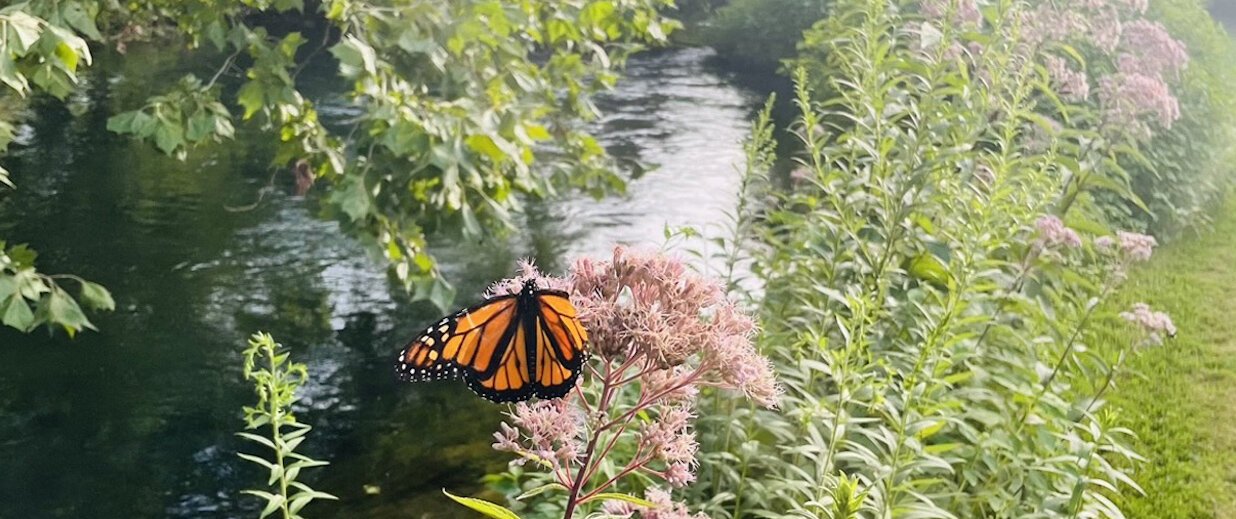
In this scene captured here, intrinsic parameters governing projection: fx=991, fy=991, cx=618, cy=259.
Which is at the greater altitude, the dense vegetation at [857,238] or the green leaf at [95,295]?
A: the dense vegetation at [857,238]

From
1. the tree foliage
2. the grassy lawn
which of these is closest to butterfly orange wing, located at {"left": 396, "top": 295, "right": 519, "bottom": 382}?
the tree foliage

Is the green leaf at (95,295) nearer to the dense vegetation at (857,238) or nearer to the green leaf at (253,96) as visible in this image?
the dense vegetation at (857,238)

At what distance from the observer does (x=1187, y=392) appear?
484cm

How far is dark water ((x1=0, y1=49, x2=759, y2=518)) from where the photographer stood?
14.4ft

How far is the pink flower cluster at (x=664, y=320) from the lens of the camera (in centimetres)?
138

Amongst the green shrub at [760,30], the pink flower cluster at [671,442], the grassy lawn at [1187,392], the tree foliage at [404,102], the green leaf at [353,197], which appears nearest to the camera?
the pink flower cluster at [671,442]

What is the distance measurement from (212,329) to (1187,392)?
525cm

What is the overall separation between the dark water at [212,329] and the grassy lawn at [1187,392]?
7.42ft

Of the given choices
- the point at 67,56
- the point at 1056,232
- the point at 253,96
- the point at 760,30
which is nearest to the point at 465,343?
the point at 67,56

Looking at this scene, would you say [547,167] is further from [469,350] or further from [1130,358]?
[469,350]

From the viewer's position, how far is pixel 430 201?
3824mm

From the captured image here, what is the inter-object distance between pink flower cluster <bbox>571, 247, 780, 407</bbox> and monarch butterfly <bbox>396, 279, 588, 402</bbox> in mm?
45

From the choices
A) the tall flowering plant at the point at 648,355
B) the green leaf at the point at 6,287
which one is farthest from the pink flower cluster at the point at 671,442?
the green leaf at the point at 6,287

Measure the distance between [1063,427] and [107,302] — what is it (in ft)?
11.2
